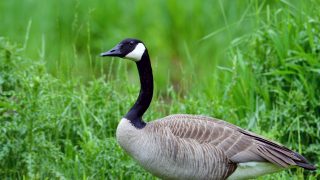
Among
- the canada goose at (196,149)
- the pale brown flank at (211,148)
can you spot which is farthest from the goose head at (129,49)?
the pale brown flank at (211,148)

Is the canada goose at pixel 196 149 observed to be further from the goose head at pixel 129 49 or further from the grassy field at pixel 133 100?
the grassy field at pixel 133 100

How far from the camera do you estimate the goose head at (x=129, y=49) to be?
19.8 ft

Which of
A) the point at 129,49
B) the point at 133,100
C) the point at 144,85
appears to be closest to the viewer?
the point at 129,49

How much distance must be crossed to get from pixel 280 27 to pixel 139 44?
70.4 inches

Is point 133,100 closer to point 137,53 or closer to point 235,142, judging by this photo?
point 137,53

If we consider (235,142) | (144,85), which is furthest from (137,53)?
(235,142)

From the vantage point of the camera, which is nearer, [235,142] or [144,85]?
[235,142]

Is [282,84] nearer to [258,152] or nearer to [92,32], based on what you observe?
[258,152]

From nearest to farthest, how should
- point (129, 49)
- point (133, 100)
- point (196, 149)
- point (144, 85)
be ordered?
point (196, 149)
point (129, 49)
point (144, 85)
point (133, 100)

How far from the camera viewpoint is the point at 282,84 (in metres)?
7.17

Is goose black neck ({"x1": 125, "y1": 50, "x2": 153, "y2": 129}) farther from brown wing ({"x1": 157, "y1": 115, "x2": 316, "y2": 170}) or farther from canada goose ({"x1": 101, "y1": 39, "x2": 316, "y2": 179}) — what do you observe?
brown wing ({"x1": 157, "y1": 115, "x2": 316, "y2": 170})

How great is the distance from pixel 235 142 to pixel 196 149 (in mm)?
292

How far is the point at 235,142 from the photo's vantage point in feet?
19.5

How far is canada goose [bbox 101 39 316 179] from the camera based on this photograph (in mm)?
5840
